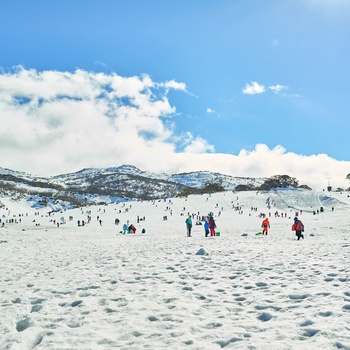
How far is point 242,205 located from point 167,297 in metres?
91.4

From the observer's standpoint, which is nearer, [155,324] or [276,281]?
[155,324]

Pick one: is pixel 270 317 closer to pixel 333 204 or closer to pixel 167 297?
pixel 167 297

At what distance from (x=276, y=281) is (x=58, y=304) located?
16.7 ft

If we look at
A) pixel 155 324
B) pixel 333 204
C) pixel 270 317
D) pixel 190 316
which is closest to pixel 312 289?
pixel 270 317

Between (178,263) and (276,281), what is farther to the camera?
(178,263)

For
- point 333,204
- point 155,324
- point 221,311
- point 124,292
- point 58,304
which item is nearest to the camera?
point 155,324

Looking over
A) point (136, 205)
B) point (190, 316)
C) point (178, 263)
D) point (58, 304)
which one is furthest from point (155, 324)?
point (136, 205)

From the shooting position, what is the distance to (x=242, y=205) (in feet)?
316

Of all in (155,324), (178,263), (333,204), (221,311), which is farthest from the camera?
(333,204)

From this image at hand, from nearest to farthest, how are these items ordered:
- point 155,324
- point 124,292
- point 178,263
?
1. point 155,324
2. point 124,292
3. point 178,263

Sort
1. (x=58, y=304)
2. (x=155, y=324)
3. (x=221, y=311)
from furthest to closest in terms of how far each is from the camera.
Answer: (x=58, y=304) → (x=221, y=311) → (x=155, y=324)

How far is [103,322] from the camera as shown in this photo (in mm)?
5910

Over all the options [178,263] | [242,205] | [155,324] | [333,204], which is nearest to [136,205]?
[242,205]

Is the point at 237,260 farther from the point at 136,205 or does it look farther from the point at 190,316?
the point at 136,205
